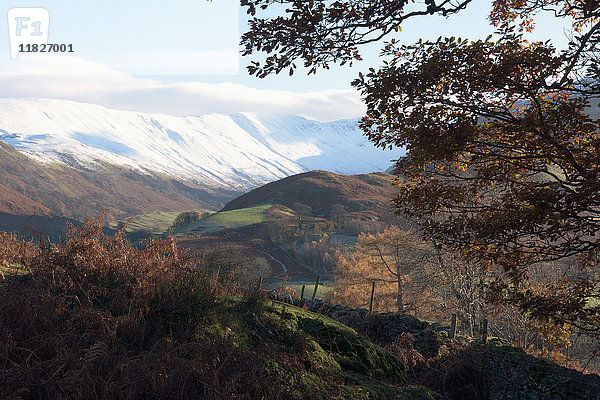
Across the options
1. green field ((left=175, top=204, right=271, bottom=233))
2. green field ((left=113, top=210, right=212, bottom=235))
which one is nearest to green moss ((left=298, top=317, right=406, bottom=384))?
green field ((left=175, top=204, right=271, bottom=233))

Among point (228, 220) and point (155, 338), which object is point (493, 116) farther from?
point (228, 220)

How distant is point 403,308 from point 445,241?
2905 centimetres

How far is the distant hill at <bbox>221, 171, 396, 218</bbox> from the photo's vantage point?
11665 centimetres

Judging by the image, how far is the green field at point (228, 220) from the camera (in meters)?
99.1

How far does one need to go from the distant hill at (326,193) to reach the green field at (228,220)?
→ 11716mm

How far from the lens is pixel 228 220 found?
348ft

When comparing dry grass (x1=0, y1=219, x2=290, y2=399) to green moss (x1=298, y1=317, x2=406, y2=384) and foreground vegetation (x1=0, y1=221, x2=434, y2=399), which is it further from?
green moss (x1=298, y1=317, x2=406, y2=384)

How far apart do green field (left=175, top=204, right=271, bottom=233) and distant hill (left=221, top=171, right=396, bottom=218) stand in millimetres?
11716

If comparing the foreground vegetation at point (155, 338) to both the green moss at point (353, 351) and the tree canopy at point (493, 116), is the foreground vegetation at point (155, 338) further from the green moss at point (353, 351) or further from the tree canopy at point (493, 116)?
the tree canopy at point (493, 116)

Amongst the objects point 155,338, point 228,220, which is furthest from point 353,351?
point 228,220

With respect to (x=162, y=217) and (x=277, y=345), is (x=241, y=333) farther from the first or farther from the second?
(x=162, y=217)

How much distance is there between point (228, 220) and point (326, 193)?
37585 mm

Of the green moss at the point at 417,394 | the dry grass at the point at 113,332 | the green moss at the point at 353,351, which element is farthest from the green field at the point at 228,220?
the green moss at the point at 417,394

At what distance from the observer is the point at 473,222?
5742 mm
